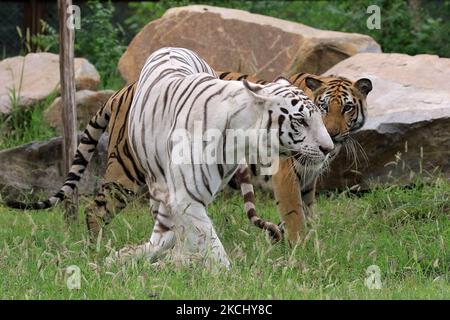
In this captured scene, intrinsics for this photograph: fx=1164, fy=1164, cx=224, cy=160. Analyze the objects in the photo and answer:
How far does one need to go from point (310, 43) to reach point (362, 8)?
6.26ft

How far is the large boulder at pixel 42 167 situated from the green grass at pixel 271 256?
0.39 m

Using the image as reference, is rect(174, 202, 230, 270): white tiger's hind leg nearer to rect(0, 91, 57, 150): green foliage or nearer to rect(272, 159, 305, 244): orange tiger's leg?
rect(272, 159, 305, 244): orange tiger's leg

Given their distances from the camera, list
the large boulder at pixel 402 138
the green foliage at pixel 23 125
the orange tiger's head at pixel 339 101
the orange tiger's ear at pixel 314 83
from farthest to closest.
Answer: the green foliage at pixel 23 125
the large boulder at pixel 402 138
the orange tiger's ear at pixel 314 83
the orange tiger's head at pixel 339 101

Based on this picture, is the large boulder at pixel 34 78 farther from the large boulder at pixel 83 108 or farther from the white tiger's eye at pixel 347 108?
the white tiger's eye at pixel 347 108

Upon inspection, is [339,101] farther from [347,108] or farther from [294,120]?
[294,120]

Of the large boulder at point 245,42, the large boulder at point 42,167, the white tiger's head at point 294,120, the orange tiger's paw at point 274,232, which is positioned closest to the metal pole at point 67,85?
the large boulder at point 42,167

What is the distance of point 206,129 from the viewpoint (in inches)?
239

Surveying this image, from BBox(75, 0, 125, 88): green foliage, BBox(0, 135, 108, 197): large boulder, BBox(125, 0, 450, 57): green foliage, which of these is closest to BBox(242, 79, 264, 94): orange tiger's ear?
BBox(0, 135, 108, 197): large boulder

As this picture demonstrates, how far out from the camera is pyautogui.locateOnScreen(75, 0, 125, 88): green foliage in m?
11.1

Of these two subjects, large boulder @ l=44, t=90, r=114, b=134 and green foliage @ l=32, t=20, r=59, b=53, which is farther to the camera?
green foliage @ l=32, t=20, r=59, b=53

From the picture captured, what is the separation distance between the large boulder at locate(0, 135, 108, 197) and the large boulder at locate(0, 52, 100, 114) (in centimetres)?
105

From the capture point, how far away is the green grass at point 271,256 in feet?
18.2

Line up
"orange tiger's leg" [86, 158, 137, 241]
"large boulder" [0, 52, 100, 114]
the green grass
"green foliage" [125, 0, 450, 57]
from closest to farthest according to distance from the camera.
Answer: the green grass
"orange tiger's leg" [86, 158, 137, 241]
"large boulder" [0, 52, 100, 114]
"green foliage" [125, 0, 450, 57]

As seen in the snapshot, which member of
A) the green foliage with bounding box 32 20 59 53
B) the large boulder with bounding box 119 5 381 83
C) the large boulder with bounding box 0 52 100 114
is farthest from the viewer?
the green foliage with bounding box 32 20 59 53
